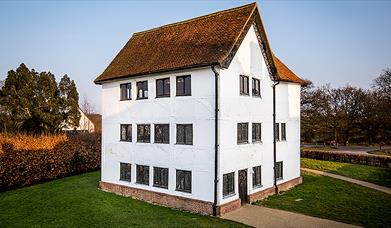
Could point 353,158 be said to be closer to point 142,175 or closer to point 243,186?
point 243,186

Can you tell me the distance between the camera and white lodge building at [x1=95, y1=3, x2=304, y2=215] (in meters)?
16.9

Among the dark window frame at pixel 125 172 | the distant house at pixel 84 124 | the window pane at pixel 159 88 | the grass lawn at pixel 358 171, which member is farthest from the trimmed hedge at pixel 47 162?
the distant house at pixel 84 124

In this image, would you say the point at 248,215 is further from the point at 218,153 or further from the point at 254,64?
the point at 254,64

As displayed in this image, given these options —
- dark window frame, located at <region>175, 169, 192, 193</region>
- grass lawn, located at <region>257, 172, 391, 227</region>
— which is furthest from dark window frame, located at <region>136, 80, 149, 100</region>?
grass lawn, located at <region>257, 172, 391, 227</region>

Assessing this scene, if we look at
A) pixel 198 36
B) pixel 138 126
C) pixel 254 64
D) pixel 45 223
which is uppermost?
pixel 198 36

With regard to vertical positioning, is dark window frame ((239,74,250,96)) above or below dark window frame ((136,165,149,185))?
above

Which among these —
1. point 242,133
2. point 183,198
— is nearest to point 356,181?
point 242,133

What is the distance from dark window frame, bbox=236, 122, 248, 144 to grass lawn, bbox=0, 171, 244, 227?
194 inches

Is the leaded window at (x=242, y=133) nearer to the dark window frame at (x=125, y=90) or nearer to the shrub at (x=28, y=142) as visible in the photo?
the dark window frame at (x=125, y=90)

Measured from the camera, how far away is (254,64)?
19.8 m

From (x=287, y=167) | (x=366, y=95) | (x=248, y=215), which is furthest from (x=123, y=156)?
(x=366, y=95)

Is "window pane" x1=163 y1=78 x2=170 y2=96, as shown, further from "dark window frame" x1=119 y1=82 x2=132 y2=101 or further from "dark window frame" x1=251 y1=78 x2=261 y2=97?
"dark window frame" x1=251 y1=78 x2=261 y2=97

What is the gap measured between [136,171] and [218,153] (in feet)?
21.7

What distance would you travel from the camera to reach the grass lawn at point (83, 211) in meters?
15.4
